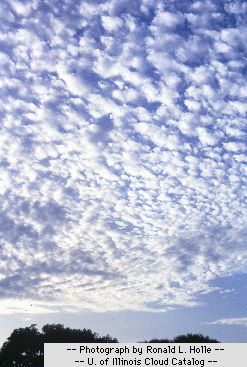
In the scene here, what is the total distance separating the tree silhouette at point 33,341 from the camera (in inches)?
1801

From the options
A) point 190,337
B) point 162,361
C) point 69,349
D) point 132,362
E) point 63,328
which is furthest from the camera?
point 63,328

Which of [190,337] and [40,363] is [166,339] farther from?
[40,363]

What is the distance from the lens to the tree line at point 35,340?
147ft

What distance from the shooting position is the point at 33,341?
1848 inches

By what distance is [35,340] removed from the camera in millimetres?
47031

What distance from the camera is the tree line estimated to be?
147ft

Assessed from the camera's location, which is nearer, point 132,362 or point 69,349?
point 132,362

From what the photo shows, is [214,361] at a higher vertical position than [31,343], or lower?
higher

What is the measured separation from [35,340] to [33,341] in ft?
1.21

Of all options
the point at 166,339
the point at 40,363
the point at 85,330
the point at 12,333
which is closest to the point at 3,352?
the point at 12,333

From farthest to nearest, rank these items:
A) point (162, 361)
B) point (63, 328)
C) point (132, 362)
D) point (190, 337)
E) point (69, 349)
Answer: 1. point (63, 328)
2. point (190, 337)
3. point (69, 349)
4. point (162, 361)
5. point (132, 362)

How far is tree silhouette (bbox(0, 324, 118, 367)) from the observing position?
150ft

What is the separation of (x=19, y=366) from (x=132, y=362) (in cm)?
3697

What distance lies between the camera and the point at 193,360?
68.9ft
